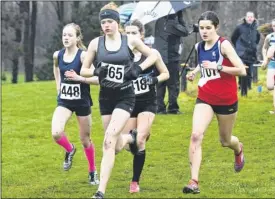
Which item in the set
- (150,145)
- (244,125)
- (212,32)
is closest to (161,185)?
(212,32)

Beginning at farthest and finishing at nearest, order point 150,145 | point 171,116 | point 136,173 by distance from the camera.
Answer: point 171,116, point 150,145, point 136,173

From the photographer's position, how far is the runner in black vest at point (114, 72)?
7.00 metres

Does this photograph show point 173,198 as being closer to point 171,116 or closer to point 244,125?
point 244,125

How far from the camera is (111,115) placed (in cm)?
722

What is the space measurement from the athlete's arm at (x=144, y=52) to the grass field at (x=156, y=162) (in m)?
1.54

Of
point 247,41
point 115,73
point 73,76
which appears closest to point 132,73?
point 115,73

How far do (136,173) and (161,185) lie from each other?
24.1 inches

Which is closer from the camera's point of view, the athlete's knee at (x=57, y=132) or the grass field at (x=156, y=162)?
the grass field at (x=156, y=162)

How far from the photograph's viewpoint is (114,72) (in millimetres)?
7043

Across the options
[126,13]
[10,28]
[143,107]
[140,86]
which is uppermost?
[10,28]

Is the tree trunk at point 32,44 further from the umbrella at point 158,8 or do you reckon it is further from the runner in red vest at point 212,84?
the runner in red vest at point 212,84

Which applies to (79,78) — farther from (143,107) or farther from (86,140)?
(86,140)

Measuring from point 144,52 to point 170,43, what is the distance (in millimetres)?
7593

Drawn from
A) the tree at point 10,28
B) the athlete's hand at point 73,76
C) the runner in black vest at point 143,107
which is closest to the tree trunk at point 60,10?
the tree at point 10,28
